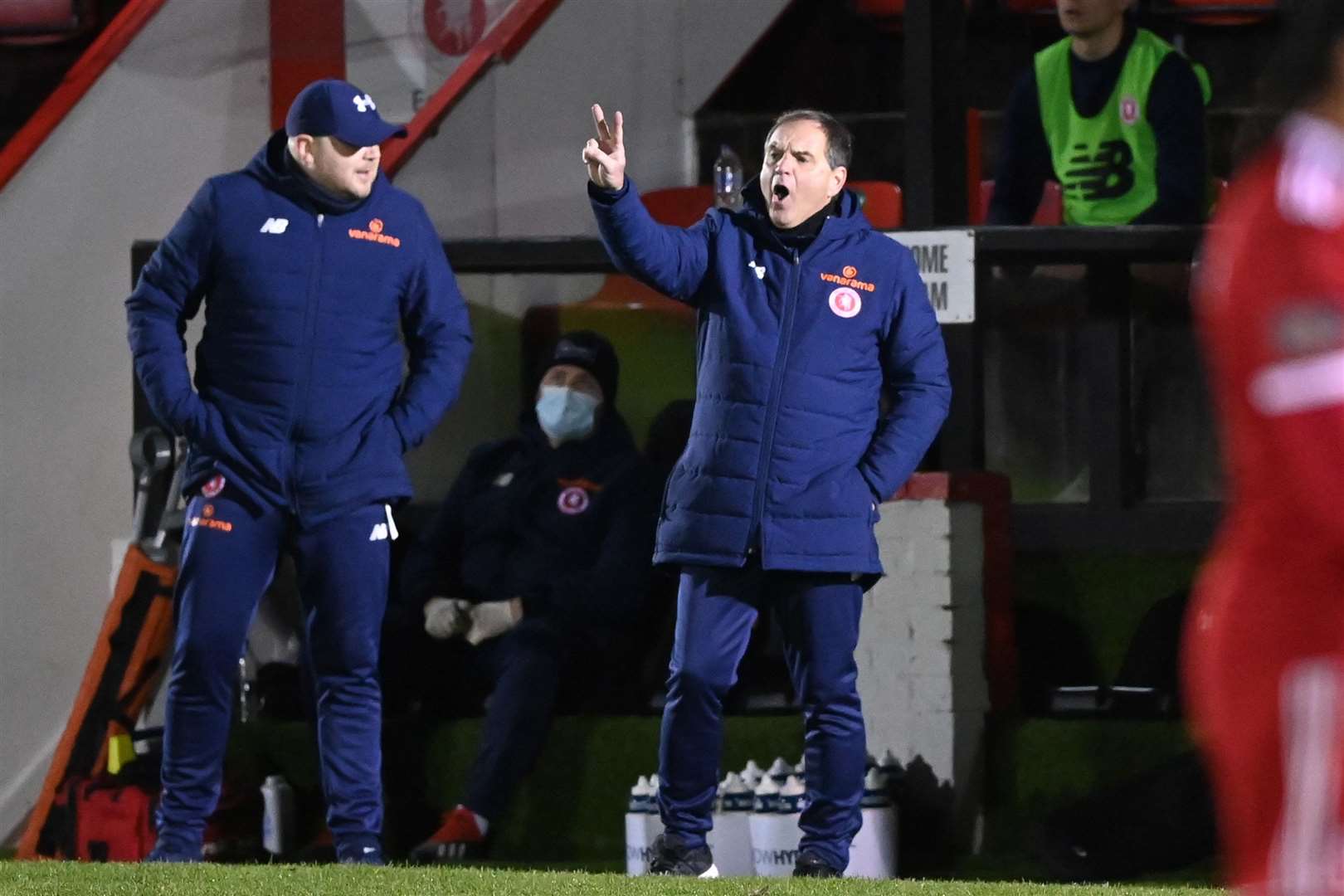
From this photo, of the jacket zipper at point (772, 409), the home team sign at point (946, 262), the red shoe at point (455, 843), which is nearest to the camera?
the jacket zipper at point (772, 409)

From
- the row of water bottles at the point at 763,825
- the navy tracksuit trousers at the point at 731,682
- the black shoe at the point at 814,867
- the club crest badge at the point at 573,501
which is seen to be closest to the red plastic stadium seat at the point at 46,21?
the club crest badge at the point at 573,501

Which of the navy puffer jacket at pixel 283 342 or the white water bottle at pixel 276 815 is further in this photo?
the white water bottle at pixel 276 815

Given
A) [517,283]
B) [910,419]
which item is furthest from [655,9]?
[910,419]

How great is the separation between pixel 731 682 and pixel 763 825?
2.10 ft

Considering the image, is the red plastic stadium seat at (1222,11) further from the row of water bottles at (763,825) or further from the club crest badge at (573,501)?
the row of water bottles at (763,825)

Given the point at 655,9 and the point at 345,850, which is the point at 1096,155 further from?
the point at 345,850

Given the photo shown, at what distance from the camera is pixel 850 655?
5.04 m

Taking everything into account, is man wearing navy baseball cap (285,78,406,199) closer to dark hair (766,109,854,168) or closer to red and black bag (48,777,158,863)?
dark hair (766,109,854,168)

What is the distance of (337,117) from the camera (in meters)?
5.31

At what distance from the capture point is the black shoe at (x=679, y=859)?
4.97 metres

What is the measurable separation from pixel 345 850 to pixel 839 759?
3.78ft

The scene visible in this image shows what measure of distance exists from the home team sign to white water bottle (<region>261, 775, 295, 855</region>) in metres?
2.20

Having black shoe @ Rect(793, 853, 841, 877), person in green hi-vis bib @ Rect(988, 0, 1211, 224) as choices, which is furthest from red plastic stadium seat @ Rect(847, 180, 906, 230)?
black shoe @ Rect(793, 853, 841, 877)

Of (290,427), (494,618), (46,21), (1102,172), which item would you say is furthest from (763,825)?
(46,21)
